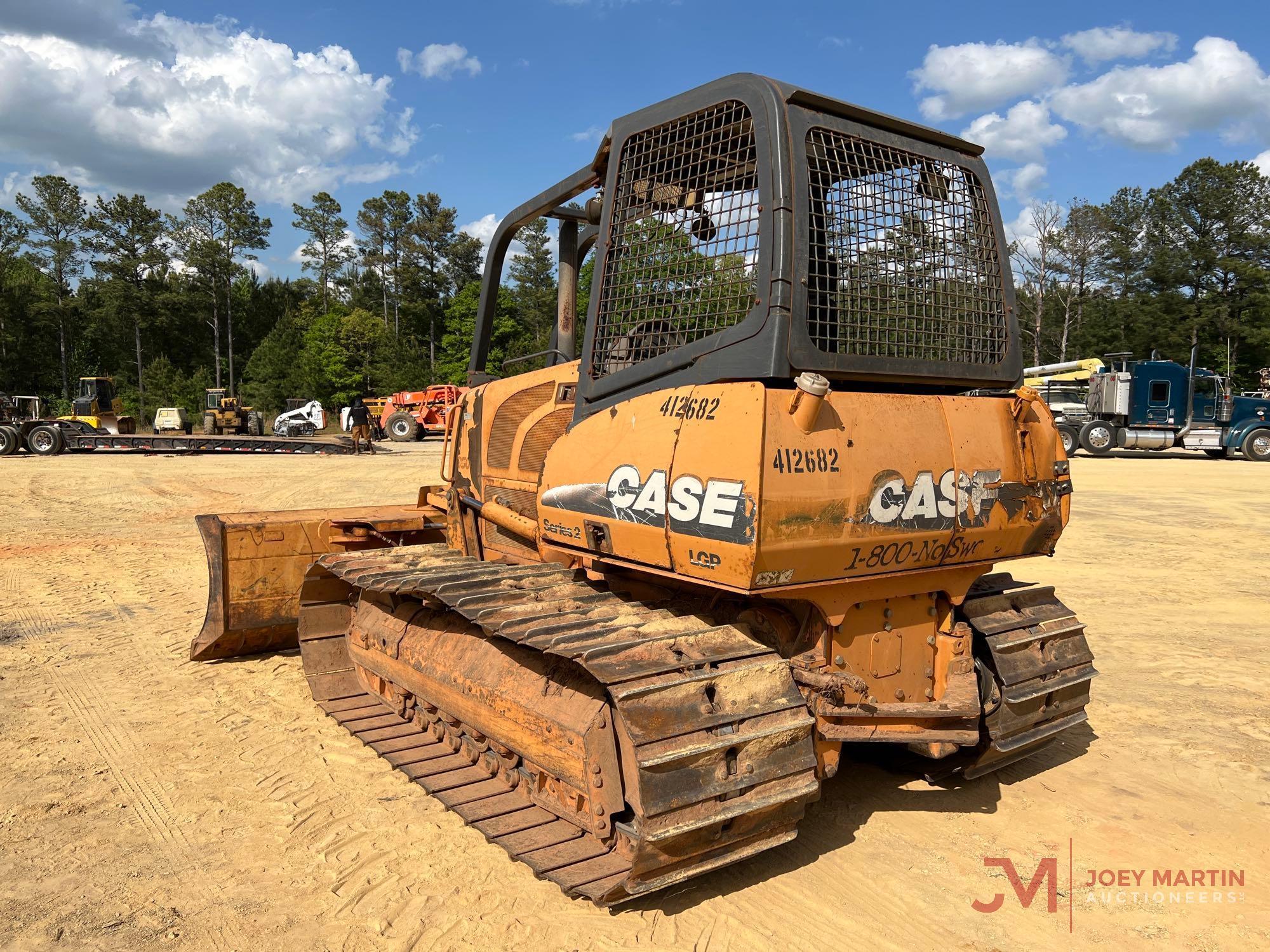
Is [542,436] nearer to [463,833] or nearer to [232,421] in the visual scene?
[463,833]

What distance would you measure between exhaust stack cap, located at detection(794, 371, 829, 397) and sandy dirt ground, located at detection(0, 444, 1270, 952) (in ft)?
6.52

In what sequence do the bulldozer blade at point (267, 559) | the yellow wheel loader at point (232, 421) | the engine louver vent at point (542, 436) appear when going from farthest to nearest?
1. the yellow wheel loader at point (232, 421)
2. the bulldozer blade at point (267, 559)
3. the engine louver vent at point (542, 436)

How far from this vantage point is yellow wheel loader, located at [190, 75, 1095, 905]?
324cm

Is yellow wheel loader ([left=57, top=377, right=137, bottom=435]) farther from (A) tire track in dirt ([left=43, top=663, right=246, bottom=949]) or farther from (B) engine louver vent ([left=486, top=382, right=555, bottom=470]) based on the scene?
(B) engine louver vent ([left=486, top=382, right=555, bottom=470])

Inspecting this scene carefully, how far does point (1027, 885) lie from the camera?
3.67m

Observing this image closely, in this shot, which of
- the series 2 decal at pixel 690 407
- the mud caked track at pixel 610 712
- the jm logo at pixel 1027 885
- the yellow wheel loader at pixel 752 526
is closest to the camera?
the mud caked track at pixel 610 712

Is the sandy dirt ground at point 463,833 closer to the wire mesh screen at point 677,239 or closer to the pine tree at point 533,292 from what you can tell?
the wire mesh screen at point 677,239

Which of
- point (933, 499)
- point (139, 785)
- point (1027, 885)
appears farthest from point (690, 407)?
point (139, 785)

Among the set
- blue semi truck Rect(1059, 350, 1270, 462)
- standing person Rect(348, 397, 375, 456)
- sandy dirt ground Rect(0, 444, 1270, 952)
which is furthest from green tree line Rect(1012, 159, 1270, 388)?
sandy dirt ground Rect(0, 444, 1270, 952)

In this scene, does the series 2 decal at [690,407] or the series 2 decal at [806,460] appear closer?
the series 2 decal at [806,460]

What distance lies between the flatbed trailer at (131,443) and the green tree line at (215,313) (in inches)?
772

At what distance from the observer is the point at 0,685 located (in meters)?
5.98

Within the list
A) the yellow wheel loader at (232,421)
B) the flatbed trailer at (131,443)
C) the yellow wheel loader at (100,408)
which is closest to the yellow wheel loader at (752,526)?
the flatbed trailer at (131,443)

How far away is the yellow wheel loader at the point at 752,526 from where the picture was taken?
128 inches
